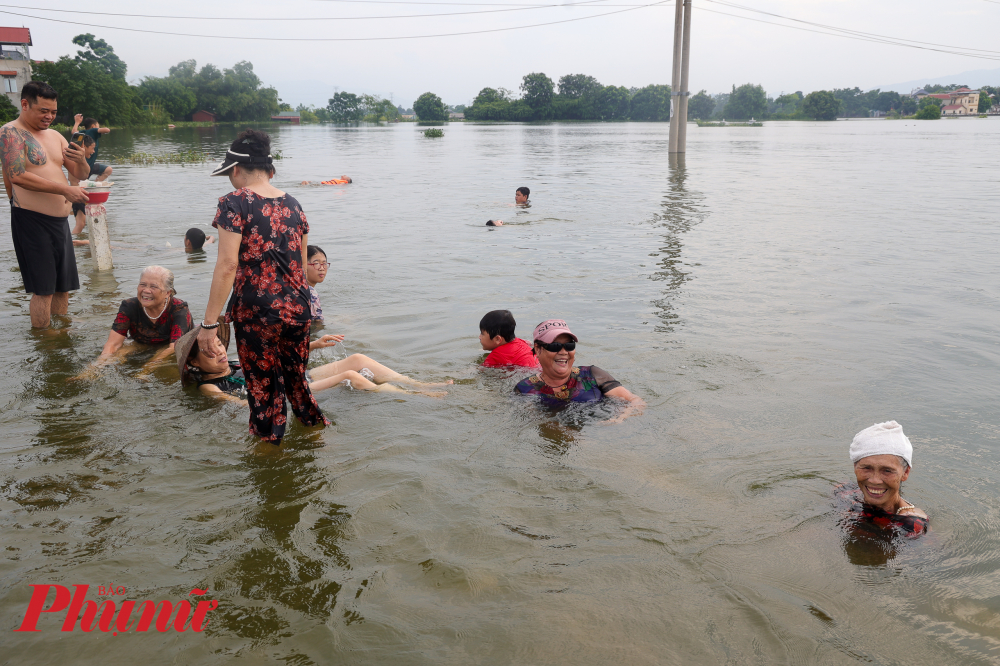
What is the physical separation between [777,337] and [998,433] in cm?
272

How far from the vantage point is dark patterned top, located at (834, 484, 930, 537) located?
375 cm

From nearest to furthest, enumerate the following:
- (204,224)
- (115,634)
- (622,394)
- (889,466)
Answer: (115,634) < (889,466) < (622,394) < (204,224)

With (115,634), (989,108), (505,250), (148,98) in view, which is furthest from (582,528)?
(989,108)

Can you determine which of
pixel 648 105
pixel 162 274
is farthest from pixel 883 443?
pixel 648 105

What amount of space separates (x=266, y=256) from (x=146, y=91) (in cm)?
10047

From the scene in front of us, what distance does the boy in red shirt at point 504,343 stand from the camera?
20.8ft

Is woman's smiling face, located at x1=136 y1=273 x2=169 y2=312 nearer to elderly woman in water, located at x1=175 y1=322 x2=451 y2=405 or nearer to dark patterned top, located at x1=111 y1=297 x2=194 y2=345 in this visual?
dark patterned top, located at x1=111 y1=297 x2=194 y2=345

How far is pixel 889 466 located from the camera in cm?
364

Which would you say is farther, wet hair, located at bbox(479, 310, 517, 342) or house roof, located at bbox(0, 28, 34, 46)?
house roof, located at bbox(0, 28, 34, 46)

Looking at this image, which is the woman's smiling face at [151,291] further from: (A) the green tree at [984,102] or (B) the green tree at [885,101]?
(B) the green tree at [885,101]

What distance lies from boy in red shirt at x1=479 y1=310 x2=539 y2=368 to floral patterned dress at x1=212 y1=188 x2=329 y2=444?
7.43ft

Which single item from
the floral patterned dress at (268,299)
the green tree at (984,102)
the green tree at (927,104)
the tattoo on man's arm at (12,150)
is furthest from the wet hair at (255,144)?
the green tree at (984,102)

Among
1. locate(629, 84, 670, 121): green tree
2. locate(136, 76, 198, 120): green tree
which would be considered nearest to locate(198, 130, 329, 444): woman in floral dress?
locate(136, 76, 198, 120): green tree

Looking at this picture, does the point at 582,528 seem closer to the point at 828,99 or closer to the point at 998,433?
the point at 998,433
